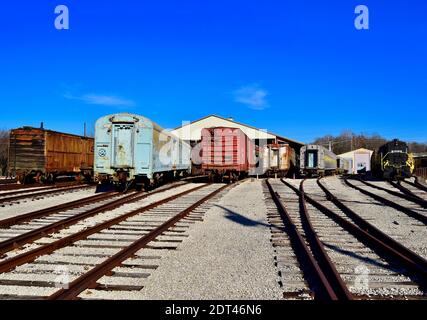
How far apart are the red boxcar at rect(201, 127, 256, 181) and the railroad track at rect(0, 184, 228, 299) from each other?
1401 centimetres

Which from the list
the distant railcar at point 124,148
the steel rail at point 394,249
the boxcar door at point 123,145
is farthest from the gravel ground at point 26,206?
the steel rail at point 394,249

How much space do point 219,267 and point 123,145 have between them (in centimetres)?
1113

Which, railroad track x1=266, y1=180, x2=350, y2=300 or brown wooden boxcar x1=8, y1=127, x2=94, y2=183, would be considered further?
brown wooden boxcar x1=8, y1=127, x2=94, y2=183

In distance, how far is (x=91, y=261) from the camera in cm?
552

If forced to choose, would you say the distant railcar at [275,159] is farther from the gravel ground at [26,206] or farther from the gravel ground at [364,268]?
the gravel ground at [364,268]

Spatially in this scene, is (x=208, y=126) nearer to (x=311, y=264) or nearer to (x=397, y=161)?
(x=397, y=161)

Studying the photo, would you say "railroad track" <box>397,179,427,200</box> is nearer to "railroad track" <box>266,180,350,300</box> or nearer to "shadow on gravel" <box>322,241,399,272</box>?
"shadow on gravel" <box>322,241,399,272</box>

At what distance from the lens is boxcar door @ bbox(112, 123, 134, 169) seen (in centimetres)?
1555

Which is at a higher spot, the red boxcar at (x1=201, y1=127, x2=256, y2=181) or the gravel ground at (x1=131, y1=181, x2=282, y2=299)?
the red boxcar at (x1=201, y1=127, x2=256, y2=181)

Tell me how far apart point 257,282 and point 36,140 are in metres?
19.9

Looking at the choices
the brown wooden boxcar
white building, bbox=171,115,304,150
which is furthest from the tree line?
the brown wooden boxcar
